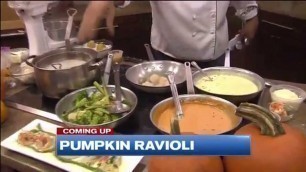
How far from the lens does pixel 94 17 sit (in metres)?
0.40

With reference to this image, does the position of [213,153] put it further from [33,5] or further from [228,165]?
[33,5]

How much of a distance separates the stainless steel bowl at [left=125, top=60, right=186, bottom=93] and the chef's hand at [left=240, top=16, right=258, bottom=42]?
112 mm

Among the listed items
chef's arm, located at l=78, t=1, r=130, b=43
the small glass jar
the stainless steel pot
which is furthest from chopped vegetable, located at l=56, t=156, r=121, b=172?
the small glass jar

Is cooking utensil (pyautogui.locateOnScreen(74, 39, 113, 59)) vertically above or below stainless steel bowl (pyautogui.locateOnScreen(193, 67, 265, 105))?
above

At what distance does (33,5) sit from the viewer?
392 millimetres

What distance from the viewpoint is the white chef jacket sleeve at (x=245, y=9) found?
0.46 m

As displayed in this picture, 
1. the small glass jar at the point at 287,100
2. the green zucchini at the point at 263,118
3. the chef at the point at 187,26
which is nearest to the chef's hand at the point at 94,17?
the chef at the point at 187,26

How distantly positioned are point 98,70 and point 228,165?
0.25 metres

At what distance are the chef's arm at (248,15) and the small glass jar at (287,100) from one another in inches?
7.5

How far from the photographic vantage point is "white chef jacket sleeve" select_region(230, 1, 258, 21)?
460 millimetres

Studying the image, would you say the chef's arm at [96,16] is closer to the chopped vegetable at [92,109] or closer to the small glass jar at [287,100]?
the chopped vegetable at [92,109]

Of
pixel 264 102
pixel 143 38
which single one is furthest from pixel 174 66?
pixel 264 102

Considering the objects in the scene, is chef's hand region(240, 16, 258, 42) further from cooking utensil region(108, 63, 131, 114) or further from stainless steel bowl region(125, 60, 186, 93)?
cooking utensil region(108, 63, 131, 114)

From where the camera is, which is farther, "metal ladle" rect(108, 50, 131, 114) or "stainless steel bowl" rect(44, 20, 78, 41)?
"metal ladle" rect(108, 50, 131, 114)
